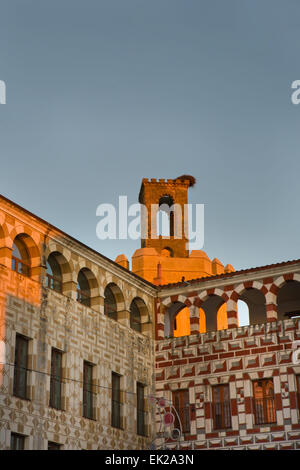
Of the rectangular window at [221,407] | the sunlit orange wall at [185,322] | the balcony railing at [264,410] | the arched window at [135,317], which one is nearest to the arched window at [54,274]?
the arched window at [135,317]

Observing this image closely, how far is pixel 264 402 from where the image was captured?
96.9ft

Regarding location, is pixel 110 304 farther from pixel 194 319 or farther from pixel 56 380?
pixel 56 380

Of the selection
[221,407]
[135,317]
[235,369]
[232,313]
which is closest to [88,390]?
[135,317]

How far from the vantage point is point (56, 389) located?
2658 cm

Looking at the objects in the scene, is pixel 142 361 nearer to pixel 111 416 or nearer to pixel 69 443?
pixel 111 416

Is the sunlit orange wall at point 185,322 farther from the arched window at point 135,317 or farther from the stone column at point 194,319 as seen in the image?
the stone column at point 194,319

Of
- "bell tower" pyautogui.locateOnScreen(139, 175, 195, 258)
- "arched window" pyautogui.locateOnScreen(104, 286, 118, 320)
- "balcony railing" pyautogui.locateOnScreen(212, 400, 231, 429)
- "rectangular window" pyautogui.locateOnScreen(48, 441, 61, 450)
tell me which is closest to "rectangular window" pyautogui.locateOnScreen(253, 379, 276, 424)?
"balcony railing" pyautogui.locateOnScreen(212, 400, 231, 429)

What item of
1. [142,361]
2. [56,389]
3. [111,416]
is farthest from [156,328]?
[56,389]

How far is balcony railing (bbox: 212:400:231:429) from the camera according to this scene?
1176 inches

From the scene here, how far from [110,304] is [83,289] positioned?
1.66m

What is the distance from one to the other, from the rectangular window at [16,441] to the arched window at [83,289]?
591 centimetres

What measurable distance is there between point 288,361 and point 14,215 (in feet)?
34.6

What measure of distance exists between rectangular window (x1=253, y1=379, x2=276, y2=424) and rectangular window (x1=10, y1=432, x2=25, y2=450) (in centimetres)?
862
